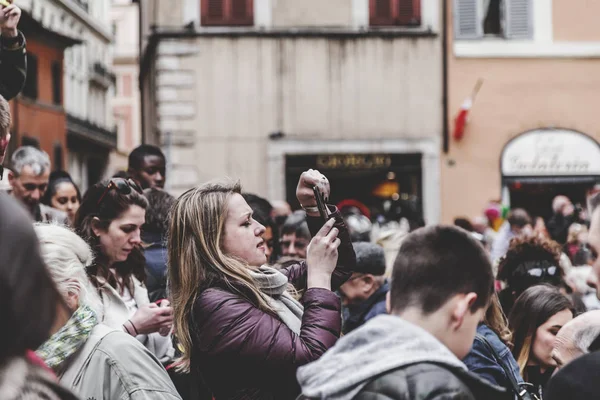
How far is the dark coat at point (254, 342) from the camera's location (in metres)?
3.40

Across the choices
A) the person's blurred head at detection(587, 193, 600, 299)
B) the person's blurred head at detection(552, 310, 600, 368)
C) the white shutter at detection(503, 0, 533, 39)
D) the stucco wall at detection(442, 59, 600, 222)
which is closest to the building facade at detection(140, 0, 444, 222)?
the stucco wall at detection(442, 59, 600, 222)

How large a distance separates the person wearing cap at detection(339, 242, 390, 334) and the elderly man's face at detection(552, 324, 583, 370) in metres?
3.15

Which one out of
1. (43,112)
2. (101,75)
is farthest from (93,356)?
(101,75)

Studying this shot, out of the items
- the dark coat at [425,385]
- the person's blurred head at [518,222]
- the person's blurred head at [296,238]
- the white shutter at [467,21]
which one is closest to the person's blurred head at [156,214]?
the person's blurred head at [296,238]

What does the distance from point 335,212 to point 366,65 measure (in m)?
14.9

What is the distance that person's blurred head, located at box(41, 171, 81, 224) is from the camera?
299 inches

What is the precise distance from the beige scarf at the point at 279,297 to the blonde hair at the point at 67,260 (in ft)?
2.02

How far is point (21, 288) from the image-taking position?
1.65m

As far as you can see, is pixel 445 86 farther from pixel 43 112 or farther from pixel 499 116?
pixel 43 112

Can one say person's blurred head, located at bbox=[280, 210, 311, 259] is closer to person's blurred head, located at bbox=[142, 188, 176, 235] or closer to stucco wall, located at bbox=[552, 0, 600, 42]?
person's blurred head, located at bbox=[142, 188, 176, 235]

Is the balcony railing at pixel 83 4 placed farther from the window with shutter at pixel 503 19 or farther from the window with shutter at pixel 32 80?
the window with shutter at pixel 503 19

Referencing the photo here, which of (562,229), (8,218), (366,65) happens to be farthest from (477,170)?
(8,218)

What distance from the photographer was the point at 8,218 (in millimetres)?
1688

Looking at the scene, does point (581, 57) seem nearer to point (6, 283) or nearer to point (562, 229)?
point (562, 229)
